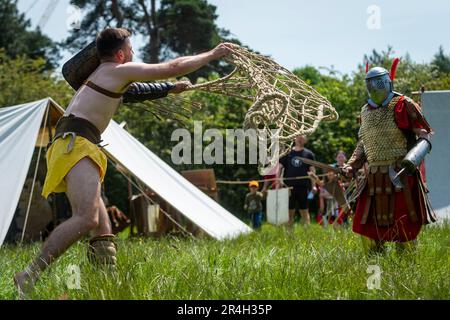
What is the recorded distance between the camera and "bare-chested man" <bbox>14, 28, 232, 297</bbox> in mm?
3291

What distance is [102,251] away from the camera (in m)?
3.56

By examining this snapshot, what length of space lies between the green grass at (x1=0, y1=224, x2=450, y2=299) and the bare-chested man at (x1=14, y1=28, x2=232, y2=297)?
15 centimetres

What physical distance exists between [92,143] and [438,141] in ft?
16.6

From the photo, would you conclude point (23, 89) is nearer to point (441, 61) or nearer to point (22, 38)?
point (22, 38)

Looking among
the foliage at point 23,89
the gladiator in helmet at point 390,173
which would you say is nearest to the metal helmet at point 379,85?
the gladiator in helmet at point 390,173

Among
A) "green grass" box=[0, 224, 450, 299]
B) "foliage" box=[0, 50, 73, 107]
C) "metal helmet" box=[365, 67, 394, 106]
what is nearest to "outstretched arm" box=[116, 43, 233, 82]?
"green grass" box=[0, 224, 450, 299]

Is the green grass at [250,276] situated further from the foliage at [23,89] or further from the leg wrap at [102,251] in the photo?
the foliage at [23,89]

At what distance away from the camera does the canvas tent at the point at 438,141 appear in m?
7.54

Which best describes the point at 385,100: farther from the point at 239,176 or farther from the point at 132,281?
the point at 239,176

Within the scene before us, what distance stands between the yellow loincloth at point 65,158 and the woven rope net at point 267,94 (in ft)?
2.41

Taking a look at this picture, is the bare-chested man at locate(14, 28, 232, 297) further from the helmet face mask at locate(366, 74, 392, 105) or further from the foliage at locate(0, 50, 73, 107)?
the foliage at locate(0, 50, 73, 107)

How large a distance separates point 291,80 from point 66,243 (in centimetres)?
178

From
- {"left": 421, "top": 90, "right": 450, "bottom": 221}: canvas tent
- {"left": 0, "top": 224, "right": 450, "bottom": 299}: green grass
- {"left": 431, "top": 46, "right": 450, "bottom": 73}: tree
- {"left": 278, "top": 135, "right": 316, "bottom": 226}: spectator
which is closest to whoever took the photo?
{"left": 0, "top": 224, "right": 450, "bottom": 299}: green grass
